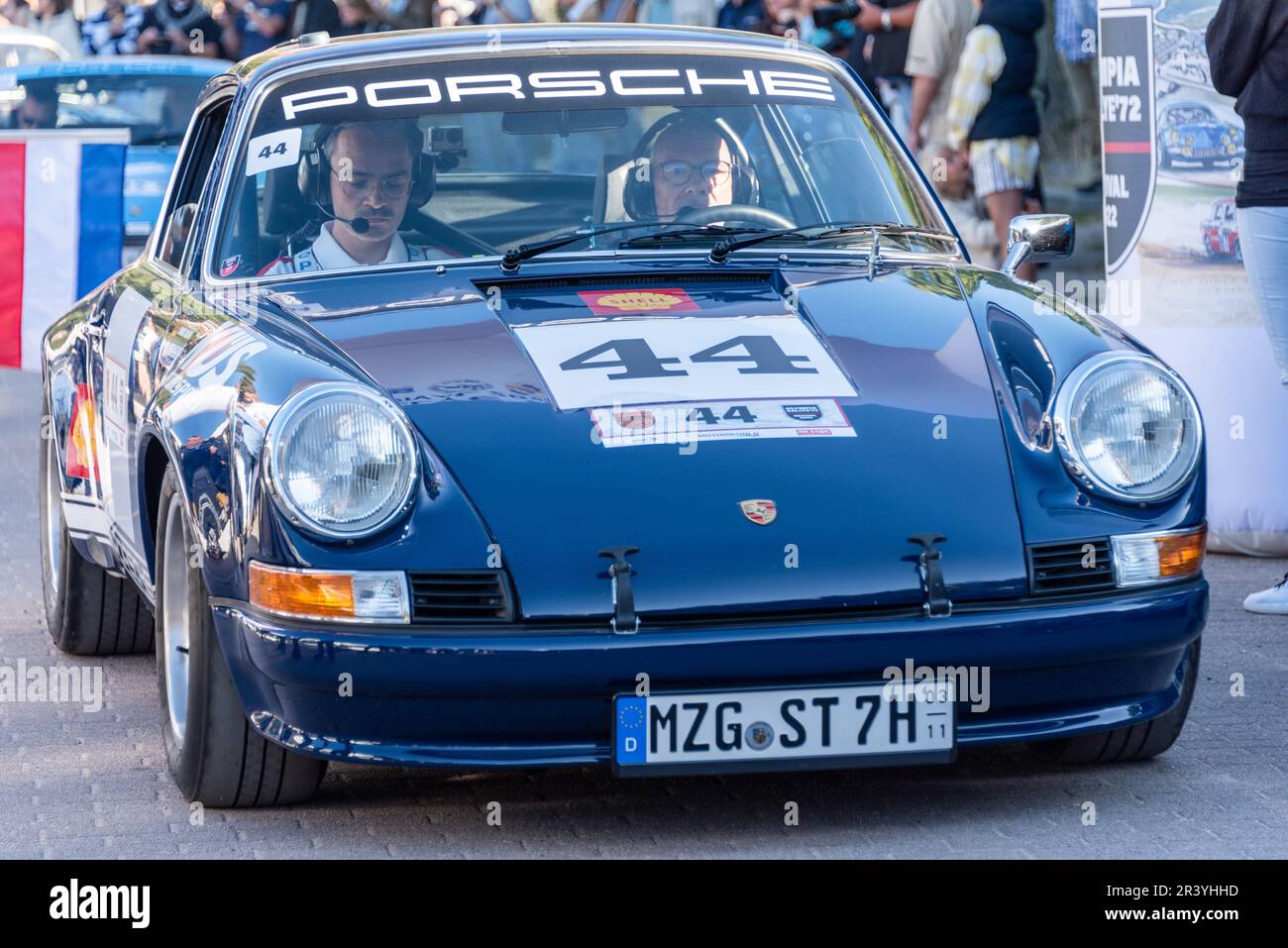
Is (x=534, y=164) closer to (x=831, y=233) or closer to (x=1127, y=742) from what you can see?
(x=831, y=233)

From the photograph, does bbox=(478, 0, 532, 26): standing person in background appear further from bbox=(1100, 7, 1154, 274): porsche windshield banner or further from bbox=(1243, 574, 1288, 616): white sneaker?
bbox=(1243, 574, 1288, 616): white sneaker

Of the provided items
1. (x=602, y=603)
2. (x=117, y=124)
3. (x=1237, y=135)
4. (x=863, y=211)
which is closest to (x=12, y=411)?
(x=117, y=124)

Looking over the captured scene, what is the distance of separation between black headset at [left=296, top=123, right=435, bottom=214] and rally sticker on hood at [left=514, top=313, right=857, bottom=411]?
764 millimetres

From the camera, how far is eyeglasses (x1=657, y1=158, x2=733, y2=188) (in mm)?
5109

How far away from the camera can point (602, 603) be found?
3.83 m

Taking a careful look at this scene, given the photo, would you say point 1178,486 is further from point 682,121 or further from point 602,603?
point 682,121

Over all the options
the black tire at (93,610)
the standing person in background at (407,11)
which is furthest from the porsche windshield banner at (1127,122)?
the standing person in background at (407,11)

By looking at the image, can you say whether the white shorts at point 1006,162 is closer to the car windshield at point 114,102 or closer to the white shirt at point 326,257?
the car windshield at point 114,102

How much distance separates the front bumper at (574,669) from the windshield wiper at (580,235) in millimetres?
1067

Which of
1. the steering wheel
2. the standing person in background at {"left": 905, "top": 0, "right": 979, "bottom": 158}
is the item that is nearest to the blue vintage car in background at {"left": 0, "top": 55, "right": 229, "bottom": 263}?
the standing person in background at {"left": 905, "top": 0, "right": 979, "bottom": 158}

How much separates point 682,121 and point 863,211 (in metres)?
0.46

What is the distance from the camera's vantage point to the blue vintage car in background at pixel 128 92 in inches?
525

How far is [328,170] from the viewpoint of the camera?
5008mm

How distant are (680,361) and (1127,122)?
152 inches
